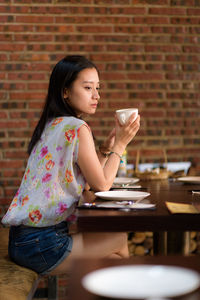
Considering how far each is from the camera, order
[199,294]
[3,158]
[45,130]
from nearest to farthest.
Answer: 1. [199,294]
2. [45,130]
3. [3,158]

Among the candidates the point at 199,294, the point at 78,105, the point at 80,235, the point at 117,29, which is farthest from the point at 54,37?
the point at 199,294

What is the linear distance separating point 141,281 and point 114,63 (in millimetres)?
2628

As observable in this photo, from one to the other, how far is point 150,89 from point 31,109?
85 cm

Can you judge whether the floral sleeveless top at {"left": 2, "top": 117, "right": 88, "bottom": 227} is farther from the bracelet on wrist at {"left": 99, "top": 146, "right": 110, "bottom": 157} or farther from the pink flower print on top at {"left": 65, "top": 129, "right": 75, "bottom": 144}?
the bracelet on wrist at {"left": 99, "top": 146, "right": 110, "bottom": 157}

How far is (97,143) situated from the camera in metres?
3.18

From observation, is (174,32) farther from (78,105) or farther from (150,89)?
(78,105)

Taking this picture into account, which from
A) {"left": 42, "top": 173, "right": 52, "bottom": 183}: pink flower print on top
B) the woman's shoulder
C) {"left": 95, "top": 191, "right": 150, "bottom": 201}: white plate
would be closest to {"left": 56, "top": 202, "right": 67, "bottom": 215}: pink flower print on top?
{"left": 42, "top": 173, "right": 52, "bottom": 183}: pink flower print on top

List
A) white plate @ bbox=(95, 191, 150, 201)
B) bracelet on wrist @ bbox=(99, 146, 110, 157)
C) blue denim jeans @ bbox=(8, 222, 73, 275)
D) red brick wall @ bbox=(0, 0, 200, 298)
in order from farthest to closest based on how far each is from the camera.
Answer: red brick wall @ bbox=(0, 0, 200, 298) → bracelet on wrist @ bbox=(99, 146, 110, 157) → blue denim jeans @ bbox=(8, 222, 73, 275) → white plate @ bbox=(95, 191, 150, 201)

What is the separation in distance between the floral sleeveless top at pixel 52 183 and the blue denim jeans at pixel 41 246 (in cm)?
3

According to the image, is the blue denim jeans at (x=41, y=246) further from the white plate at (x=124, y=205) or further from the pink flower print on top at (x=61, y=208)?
the white plate at (x=124, y=205)

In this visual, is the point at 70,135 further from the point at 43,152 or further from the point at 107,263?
the point at 107,263

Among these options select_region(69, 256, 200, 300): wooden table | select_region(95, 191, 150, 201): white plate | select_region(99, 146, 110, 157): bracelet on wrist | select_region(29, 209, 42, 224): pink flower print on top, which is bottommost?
select_region(29, 209, 42, 224): pink flower print on top

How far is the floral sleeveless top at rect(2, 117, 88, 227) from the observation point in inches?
68.9

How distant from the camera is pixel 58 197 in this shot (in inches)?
69.5
